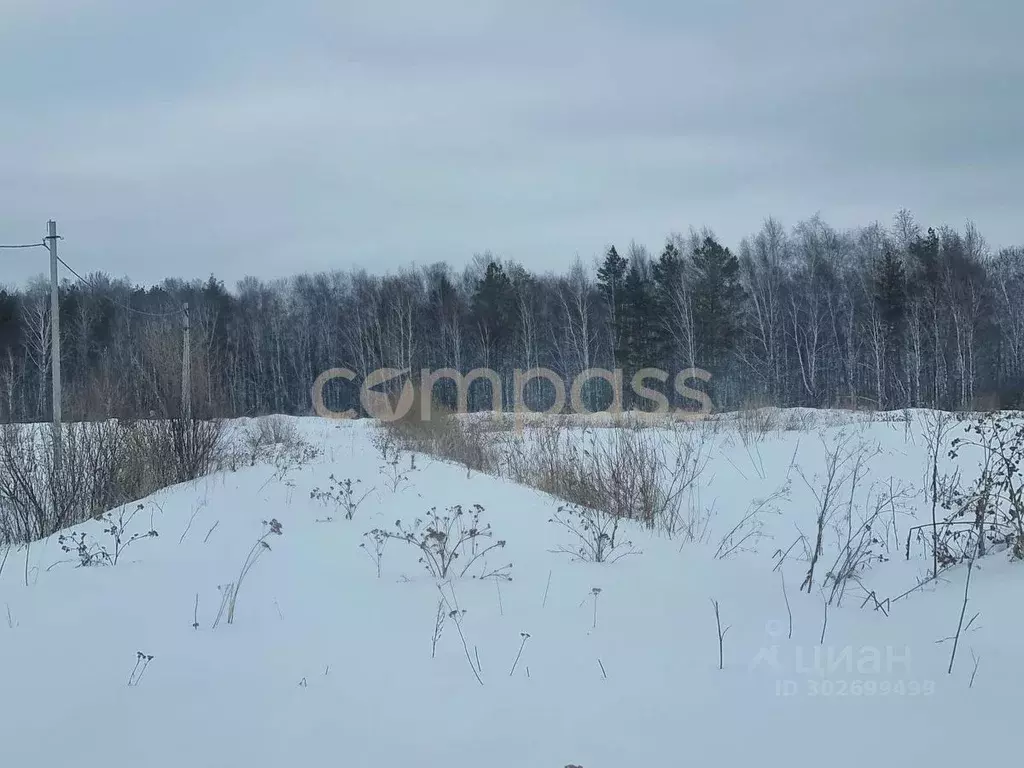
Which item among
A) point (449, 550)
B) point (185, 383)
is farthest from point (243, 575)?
point (185, 383)

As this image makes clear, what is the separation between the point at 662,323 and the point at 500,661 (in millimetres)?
28305

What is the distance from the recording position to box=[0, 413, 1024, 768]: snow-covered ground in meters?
1.96

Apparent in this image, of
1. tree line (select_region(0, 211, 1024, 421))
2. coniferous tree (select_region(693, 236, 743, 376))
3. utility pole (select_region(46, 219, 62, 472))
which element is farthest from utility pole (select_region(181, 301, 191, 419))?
coniferous tree (select_region(693, 236, 743, 376))

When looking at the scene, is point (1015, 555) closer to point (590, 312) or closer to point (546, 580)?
point (546, 580)

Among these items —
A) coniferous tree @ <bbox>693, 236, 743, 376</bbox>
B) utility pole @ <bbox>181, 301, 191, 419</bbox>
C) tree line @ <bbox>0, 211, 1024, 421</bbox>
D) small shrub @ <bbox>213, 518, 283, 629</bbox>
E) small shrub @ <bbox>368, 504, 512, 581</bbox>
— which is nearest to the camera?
small shrub @ <bbox>213, 518, 283, 629</bbox>

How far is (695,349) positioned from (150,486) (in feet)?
81.0

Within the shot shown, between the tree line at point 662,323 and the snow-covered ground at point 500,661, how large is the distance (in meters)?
18.8

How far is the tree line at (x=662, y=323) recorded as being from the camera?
2584cm

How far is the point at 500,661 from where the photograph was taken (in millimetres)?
2539

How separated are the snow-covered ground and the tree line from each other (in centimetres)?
1884

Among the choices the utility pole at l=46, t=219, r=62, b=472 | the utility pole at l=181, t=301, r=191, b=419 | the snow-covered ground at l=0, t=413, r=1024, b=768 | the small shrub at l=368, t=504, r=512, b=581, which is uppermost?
the utility pole at l=46, t=219, r=62, b=472

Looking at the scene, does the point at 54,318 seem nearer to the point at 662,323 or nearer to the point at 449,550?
the point at 449,550

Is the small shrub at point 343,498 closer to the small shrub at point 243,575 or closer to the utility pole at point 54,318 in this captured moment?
the small shrub at point 243,575

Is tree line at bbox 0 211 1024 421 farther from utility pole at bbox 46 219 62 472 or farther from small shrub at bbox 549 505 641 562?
small shrub at bbox 549 505 641 562
